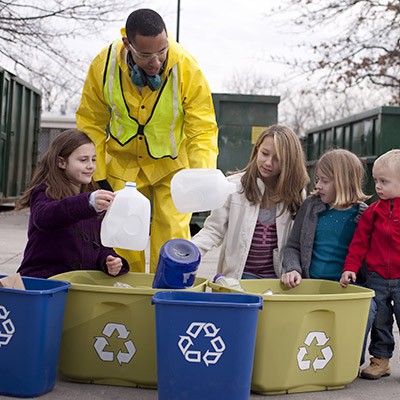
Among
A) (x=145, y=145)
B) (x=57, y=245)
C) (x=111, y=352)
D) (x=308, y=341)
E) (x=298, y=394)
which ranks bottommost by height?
(x=298, y=394)

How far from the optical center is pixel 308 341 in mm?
3455

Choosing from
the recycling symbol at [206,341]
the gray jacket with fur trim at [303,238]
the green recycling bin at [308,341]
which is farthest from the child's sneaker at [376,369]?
the recycling symbol at [206,341]

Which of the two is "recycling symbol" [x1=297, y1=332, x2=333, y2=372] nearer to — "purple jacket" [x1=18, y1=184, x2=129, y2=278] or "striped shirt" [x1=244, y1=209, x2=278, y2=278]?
"striped shirt" [x1=244, y1=209, x2=278, y2=278]

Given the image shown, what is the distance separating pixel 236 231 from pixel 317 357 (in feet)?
3.08

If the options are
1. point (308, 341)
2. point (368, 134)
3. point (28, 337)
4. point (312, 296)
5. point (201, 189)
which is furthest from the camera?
point (368, 134)

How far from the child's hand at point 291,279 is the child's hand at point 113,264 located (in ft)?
2.79

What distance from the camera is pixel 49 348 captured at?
10.6 feet

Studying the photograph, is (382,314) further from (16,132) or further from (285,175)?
(16,132)

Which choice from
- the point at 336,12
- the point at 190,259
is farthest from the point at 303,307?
the point at 336,12

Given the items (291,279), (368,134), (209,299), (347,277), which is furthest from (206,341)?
(368,134)

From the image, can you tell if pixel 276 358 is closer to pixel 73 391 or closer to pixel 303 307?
pixel 303 307

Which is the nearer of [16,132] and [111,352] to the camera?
[111,352]

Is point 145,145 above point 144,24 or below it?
below

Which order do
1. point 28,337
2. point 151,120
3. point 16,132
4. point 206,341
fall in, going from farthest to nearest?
point 16,132 → point 151,120 → point 28,337 → point 206,341
